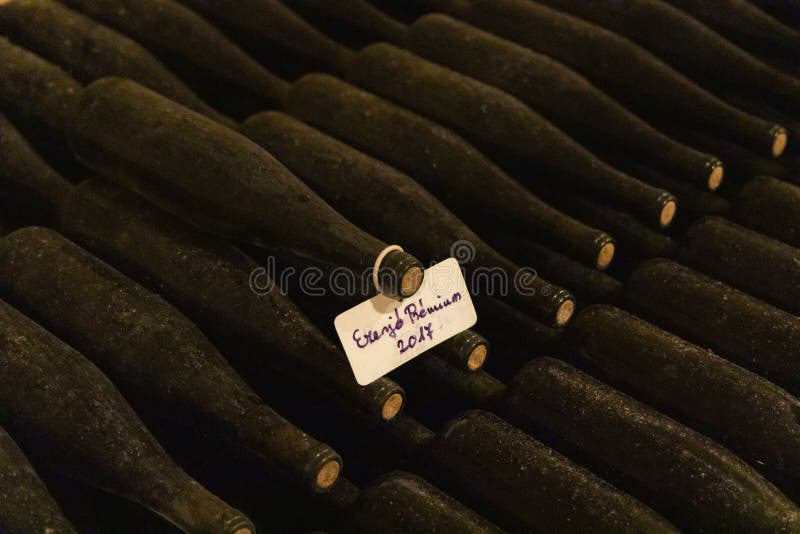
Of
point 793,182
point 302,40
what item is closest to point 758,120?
point 793,182

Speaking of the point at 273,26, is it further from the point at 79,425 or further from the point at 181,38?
the point at 79,425

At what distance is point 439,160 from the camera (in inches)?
38.9

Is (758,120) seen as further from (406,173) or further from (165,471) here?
(165,471)

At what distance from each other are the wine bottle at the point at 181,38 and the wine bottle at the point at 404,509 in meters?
0.58

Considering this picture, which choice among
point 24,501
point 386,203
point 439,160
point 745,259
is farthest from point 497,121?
point 24,501

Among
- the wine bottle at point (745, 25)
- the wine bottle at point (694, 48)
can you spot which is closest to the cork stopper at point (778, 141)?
the wine bottle at point (694, 48)

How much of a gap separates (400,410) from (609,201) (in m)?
0.38

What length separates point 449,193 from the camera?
3.25 feet

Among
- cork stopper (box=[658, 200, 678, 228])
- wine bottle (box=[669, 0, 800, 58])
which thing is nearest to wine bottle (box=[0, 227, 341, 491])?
cork stopper (box=[658, 200, 678, 228])

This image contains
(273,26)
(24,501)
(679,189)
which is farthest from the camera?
(273,26)

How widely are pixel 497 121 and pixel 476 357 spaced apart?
0.33 metres

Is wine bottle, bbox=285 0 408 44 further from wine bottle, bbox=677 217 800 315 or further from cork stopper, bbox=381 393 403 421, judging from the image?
cork stopper, bbox=381 393 403 421

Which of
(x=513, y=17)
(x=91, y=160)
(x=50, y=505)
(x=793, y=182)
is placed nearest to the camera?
(x=50, y=505)

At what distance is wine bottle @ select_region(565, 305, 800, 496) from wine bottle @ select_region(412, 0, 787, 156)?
35cm
